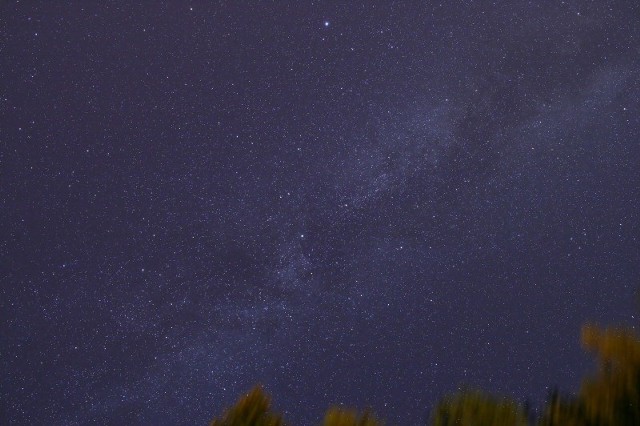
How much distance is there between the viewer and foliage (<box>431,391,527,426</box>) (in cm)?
283

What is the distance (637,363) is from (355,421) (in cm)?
163

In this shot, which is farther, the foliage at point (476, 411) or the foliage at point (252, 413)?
the foliage at point (252, 413)

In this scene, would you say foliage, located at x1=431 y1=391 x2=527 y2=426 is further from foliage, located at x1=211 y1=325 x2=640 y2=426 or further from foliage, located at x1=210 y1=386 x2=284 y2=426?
foliage, located at x1=210 y1=386 x2=284 y2=426

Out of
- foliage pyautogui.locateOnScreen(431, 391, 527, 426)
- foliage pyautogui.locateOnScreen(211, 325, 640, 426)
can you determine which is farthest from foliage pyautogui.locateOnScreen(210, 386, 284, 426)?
foliage pyautogui.locateOnScreen(431, 391, 527, 426)

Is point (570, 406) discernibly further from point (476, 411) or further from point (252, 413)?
point (252, 413)

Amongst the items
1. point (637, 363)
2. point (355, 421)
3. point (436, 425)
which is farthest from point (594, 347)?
point (355, 421)

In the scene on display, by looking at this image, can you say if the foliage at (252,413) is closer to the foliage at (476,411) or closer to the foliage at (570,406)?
the foliage at (570,406)

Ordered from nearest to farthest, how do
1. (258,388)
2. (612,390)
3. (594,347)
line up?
1. (612,390)
2. (594,347)
3. (258,388)

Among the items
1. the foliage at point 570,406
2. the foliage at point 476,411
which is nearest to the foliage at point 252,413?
the foliage at point 570,406

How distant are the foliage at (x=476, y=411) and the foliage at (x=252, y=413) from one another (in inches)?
40.1

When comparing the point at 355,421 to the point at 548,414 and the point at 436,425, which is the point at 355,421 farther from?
the point at 548,414

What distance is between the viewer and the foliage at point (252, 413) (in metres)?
3.13

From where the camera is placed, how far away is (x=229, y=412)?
3.19 metres

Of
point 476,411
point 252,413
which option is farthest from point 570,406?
point 252,413
